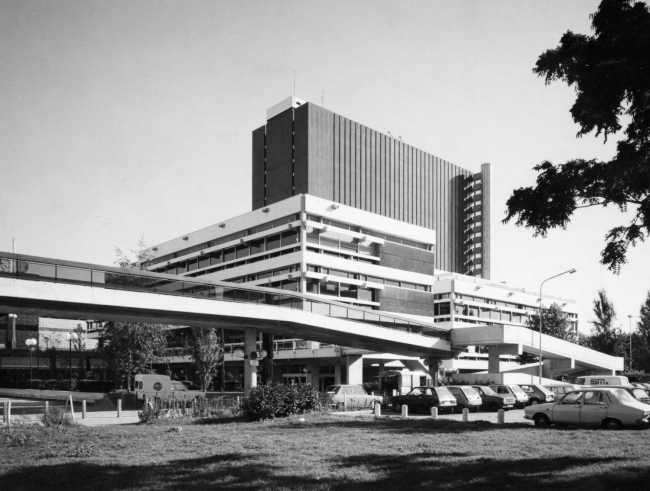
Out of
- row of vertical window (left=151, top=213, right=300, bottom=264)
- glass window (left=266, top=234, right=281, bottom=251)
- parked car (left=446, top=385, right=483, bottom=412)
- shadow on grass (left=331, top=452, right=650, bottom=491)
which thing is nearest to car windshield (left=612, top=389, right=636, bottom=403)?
shadow on grass (left=331, top=452, right=650, bottom=491)

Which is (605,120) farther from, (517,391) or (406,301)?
(406,301)

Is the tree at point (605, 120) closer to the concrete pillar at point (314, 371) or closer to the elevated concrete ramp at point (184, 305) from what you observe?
the elevated concrete ramp at point (184, 305)

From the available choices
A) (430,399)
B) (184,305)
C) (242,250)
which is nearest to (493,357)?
(430,399)

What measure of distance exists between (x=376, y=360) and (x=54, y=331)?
37.7m

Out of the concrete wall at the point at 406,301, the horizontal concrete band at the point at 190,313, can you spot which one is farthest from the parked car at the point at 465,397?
the concrete wall at the point at 406,301

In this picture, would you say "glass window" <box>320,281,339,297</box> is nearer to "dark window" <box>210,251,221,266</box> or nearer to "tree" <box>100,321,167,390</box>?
"dark window" <box>210,251,221,266</box>

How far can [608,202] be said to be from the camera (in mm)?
13445

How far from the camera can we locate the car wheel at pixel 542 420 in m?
21.6

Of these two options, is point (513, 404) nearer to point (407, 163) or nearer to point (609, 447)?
point (609, 447)

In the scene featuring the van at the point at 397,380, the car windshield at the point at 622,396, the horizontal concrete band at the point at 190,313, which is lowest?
the van at the point at 397,380

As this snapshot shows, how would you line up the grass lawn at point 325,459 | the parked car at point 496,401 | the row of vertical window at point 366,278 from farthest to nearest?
the row of vertical window at point 366,278 < the parked car at point 496,401 < the grass lawn at point 325,459

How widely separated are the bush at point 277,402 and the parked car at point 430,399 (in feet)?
28.6

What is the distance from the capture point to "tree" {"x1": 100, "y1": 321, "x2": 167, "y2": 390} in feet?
151

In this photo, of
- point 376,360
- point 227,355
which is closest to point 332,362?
point 376,360
